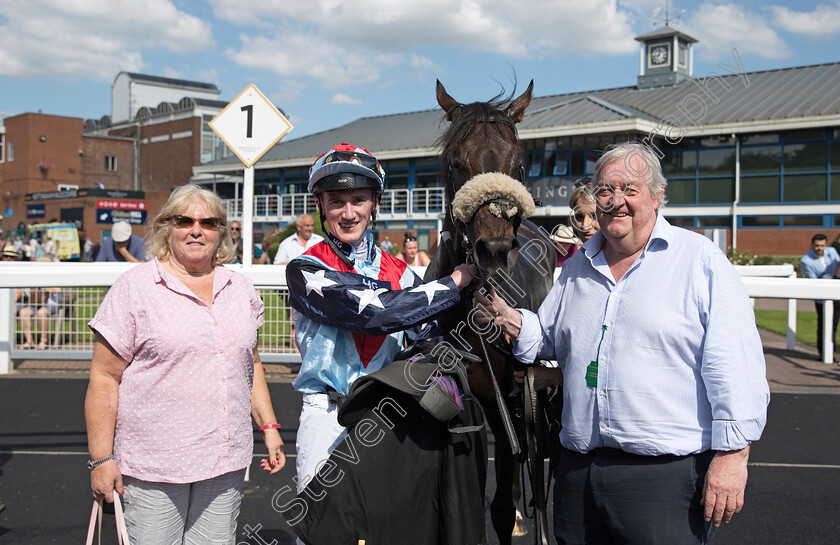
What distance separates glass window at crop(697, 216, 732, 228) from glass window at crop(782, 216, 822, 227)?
161 centimetres

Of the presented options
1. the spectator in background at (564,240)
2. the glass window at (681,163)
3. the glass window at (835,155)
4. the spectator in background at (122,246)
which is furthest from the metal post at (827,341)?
the glass window at (681,163)

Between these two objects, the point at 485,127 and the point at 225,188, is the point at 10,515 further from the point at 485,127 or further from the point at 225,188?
the point at 225,188

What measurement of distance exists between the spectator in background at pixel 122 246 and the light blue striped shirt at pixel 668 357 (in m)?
7.13

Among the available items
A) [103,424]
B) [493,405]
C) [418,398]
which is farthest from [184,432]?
[493,405]

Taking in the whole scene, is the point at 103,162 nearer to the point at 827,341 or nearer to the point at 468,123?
the point at 827,341

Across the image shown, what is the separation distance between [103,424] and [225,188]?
4221 centimetres

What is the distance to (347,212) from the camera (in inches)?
89.6

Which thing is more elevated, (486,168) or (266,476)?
(486,168)

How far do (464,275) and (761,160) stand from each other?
22.3 meters

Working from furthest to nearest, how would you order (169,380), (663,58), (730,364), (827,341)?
(663,58) → (827,341) → (169,380) → (730,364)

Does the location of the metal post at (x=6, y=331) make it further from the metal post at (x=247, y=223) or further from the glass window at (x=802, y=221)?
the glass window at (x=802, y=221)

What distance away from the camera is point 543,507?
2574 mm

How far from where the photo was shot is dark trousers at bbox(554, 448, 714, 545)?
206 cm

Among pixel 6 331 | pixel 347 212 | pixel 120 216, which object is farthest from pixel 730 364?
pixel 120 216
